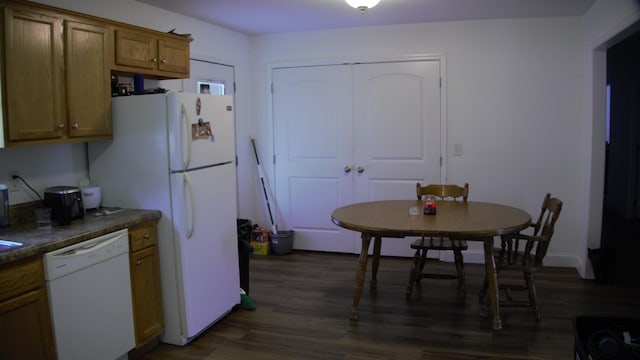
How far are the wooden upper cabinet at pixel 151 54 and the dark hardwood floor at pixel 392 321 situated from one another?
6.08 ft

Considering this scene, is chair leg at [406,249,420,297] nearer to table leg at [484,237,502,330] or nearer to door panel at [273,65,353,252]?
table leg at [484,237,502,330]

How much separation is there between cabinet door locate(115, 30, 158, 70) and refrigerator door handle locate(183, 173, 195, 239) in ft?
2.95

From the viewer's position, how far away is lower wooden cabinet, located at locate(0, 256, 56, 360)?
7.06 ft

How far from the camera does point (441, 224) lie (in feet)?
10.6

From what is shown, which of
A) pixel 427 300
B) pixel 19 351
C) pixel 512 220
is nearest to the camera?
pixel 19 351

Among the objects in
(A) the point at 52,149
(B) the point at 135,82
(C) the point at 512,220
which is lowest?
(C) the point at 512,220

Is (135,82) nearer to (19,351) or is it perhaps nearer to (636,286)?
(19,351)

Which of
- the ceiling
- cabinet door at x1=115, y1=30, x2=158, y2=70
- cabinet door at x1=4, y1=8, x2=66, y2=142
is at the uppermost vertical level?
the ceiling

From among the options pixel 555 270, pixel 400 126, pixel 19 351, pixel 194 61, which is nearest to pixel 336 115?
pixel 400 126

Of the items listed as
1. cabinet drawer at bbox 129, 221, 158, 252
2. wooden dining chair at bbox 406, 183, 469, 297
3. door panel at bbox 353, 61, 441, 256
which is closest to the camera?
cabinet drawer at bbox 129, 221, 158, 252

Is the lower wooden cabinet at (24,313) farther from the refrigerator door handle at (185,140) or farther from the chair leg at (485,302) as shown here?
the chair leg at (485,302)

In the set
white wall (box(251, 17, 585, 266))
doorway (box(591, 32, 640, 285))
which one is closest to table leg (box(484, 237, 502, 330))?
white wall (box(251, 17, 585, 266))

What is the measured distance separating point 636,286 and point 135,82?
432cm

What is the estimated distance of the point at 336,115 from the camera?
5102mm
